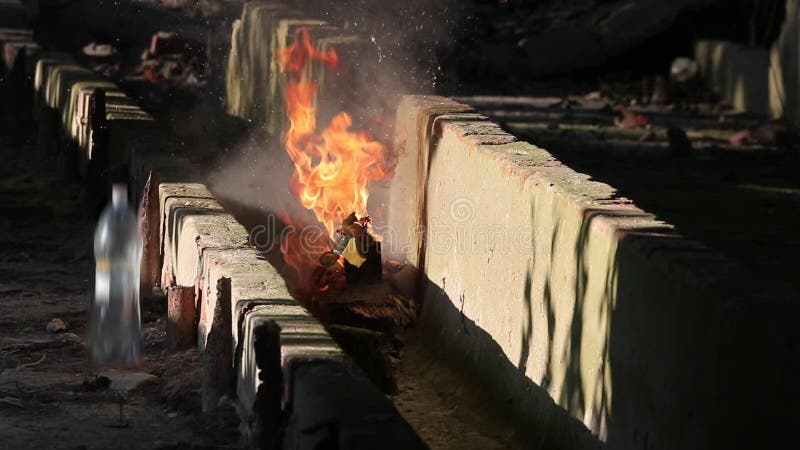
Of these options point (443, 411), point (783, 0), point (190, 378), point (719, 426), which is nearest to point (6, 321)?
point (190, 378)

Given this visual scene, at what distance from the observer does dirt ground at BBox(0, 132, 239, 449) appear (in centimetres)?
714

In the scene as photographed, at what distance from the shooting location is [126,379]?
26.6 ft

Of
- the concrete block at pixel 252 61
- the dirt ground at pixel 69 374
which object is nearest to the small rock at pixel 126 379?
the dirt ground at pixel 69 374

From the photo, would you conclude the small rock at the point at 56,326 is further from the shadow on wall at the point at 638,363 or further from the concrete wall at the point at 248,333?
the shadow on wall at the point at 638,363

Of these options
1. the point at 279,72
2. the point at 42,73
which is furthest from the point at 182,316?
the point at 42,73

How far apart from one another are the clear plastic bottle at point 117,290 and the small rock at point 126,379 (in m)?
0.29

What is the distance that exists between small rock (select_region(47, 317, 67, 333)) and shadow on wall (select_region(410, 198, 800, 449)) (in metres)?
2.34

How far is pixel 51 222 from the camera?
1266cm

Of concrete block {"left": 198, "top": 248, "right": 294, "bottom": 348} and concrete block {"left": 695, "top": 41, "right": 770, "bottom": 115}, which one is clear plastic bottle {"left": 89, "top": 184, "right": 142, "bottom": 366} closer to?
concrete block {"left": 198, "top": 248, "right": 294, "bottom": 348}

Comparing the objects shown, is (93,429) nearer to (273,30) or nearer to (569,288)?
(569,288)

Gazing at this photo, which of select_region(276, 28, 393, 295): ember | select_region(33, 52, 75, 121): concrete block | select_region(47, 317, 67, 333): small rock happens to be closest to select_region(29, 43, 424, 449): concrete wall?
select_region(47, 317, 67, 333): small rock

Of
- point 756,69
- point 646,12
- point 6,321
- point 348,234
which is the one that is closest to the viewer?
point 6,321

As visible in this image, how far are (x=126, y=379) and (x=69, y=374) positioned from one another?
1.22 ft

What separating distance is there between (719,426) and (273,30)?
31.8 feet
